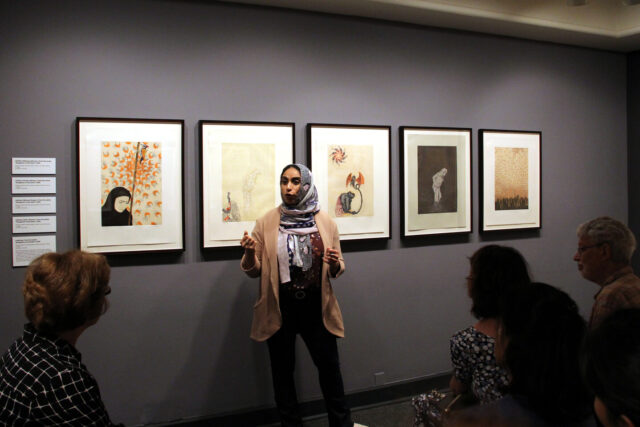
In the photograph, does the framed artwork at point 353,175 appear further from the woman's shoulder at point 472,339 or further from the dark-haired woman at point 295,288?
the woman's shoulder at point 472,339

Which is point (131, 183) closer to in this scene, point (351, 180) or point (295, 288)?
point (295, 288)

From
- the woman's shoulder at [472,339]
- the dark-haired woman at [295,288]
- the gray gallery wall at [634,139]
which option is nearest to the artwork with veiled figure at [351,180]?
the dark-haired woman at [295,288]

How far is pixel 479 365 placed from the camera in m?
1.59

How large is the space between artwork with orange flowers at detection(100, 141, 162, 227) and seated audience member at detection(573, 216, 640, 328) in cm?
225

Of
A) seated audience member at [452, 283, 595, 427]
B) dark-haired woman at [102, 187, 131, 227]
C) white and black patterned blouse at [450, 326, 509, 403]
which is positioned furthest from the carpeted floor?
seated audience member at [452, 283, 595, 427]

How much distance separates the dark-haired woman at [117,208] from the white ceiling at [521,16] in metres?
1.33

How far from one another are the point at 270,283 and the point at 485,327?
3.85ft

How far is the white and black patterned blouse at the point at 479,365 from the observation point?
1547mm

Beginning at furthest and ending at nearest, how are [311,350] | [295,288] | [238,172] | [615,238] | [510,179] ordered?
[510,179]
[238,172]
[311,350]
[295,288]
[615,238]

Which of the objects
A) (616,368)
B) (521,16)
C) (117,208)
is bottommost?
(616,368)

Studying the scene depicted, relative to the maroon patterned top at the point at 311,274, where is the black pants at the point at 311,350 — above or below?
below

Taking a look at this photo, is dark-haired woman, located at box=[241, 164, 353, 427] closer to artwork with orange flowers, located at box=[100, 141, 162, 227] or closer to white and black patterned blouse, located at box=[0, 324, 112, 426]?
artwork with orange flowers, located at box=[100, 141, 162, 227]

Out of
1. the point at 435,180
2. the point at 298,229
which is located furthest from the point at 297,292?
the point at 435,180

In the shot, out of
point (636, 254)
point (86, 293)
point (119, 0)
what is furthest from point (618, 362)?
point (636, 254)
